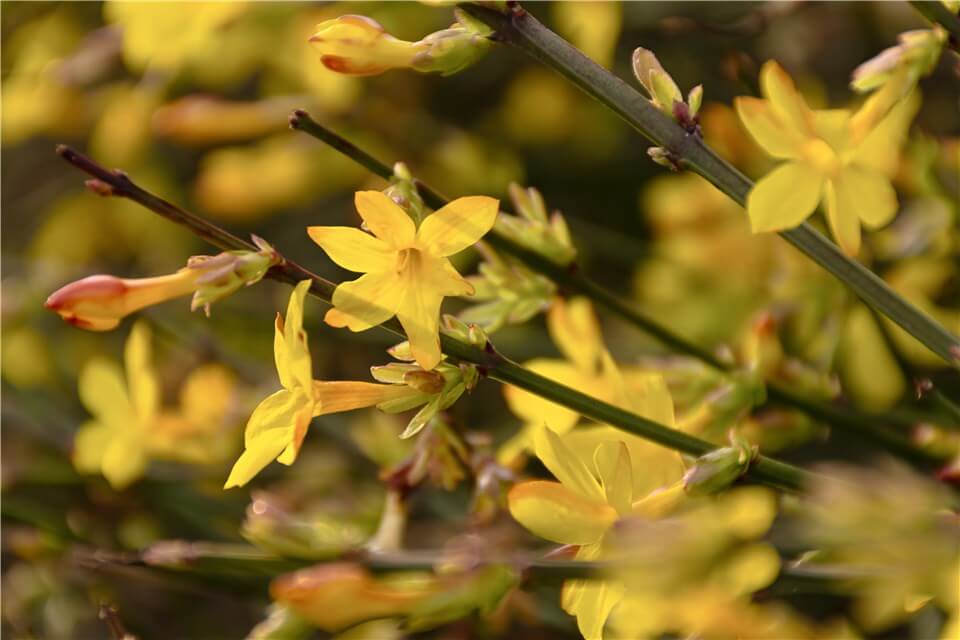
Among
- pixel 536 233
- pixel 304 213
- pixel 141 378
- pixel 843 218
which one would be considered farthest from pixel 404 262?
pixel 304 213

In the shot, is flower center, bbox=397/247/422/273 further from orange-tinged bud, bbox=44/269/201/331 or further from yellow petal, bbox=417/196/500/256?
→ orange-tinged bud, bbox=44/269/201/331

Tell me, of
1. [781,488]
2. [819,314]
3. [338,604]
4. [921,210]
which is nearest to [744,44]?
[921,210]

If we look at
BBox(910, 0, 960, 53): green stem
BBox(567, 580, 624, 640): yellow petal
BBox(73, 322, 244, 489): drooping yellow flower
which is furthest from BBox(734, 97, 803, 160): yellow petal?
BBox(73, 322, 244, 489): drooping yellow flower

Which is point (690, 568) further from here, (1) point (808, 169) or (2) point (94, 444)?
(2) point (94, 444)

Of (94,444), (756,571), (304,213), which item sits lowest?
(304,213)

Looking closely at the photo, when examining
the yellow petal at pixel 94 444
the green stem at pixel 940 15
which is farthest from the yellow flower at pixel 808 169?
the yellow petal at pixel 94 444

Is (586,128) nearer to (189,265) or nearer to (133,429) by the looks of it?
(133,429)
